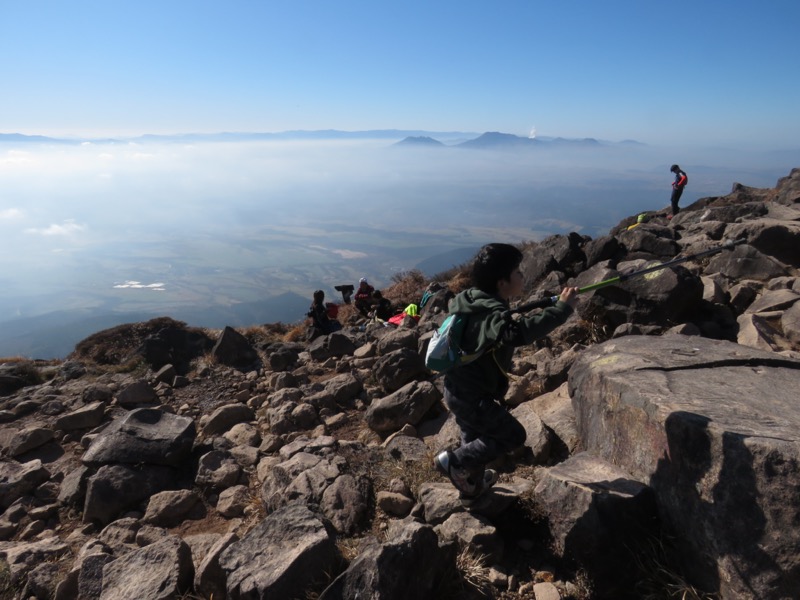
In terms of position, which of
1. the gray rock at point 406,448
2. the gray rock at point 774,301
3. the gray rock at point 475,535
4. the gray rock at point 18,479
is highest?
the gray rock at point 774,301

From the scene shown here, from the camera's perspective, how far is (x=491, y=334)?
3494 millimetres

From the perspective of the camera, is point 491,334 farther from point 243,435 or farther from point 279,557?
point 243,435

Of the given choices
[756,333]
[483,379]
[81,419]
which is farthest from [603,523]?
[81,419]

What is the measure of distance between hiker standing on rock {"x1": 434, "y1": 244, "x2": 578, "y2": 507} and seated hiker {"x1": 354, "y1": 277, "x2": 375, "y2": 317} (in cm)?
1211

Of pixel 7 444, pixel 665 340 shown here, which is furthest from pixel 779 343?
pixel 7 444

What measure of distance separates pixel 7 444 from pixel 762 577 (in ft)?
33.6

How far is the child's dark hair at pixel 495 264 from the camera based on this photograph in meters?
3.81

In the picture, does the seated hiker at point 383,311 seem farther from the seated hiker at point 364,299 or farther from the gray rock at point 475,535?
the gray rock at point 475,535

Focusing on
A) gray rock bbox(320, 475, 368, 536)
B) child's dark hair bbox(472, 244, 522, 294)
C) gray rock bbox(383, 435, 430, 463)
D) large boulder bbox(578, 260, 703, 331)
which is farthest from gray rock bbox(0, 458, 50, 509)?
large boulder bbox(578, 260, 703, 331)

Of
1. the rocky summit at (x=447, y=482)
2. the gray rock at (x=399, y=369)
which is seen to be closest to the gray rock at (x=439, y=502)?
→ the rocky summit at (x=447, y=482)

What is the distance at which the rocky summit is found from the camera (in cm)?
313

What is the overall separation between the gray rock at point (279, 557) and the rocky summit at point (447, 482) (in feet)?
0.06

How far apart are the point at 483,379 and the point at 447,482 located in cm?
152

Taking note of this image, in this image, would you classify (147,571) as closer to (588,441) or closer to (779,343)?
(588,441)
